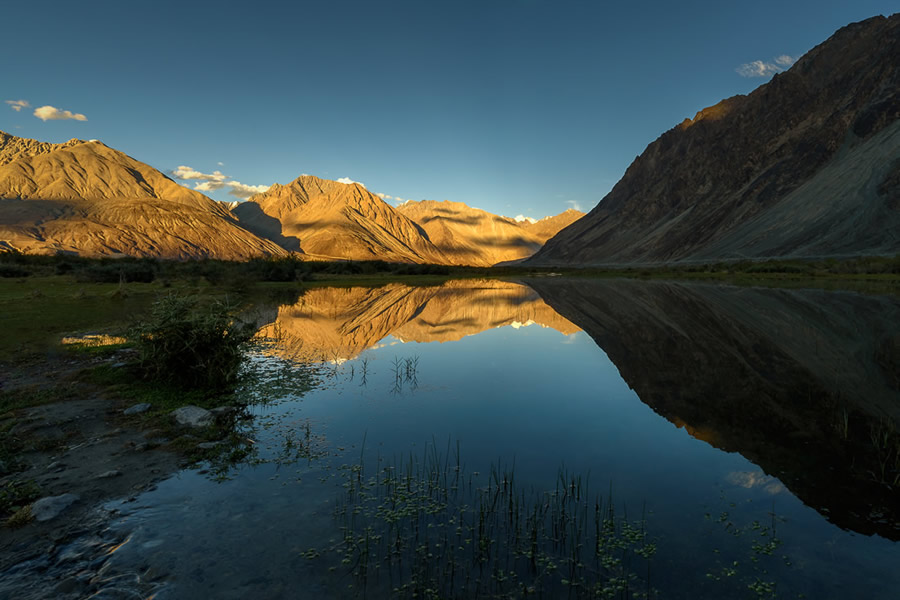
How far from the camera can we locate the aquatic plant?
589cm

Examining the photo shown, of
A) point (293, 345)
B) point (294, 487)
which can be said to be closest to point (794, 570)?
point (294, 487)

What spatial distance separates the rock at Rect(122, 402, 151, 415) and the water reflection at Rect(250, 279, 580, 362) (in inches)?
305

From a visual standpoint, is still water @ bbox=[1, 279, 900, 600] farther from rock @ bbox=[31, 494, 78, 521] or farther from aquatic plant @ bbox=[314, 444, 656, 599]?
rock @ bbox=[31, 494, 78, 521]

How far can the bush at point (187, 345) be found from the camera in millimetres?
14391

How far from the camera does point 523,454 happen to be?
10.0 m

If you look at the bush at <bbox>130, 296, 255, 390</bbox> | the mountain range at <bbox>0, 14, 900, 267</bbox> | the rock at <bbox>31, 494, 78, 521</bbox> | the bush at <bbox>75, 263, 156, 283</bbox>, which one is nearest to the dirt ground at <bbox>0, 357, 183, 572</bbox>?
the rock at <bbox>31, 494, 78, 521</bbox>

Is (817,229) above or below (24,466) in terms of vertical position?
above

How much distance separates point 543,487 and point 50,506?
7966 millimetres

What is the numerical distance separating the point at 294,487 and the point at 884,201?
133 metres

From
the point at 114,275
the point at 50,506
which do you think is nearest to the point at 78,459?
the point at 50,506

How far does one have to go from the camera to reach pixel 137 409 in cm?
1216

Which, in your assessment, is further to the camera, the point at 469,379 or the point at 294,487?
the point at 469,379

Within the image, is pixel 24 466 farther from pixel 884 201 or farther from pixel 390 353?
pixel 884 201

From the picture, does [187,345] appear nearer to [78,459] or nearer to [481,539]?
[78,459]
